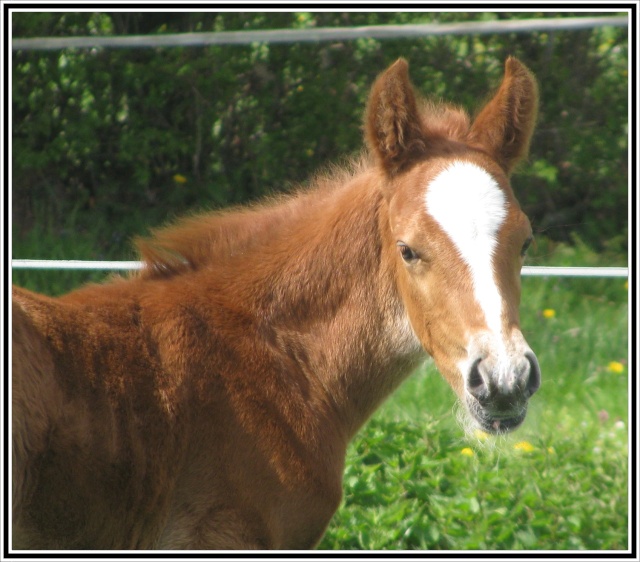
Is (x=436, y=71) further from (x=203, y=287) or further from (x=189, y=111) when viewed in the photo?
(x=203, y=287)

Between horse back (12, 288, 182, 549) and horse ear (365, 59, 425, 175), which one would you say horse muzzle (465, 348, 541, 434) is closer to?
horse ear (365, 59, 425, 175)

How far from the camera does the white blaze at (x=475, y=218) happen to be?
2506 mm

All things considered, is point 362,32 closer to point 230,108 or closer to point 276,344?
point 276,344

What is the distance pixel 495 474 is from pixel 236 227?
1.72 m

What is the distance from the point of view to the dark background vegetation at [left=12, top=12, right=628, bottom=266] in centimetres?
629

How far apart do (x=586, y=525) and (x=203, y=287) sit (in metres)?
2.02

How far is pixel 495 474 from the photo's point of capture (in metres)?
3.84

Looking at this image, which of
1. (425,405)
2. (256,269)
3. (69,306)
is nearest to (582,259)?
(425,405)

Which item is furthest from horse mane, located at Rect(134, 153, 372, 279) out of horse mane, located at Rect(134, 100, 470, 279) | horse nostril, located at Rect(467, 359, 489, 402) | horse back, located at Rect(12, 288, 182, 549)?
horse nostril, located at Rect(467, 359, 489, 402)

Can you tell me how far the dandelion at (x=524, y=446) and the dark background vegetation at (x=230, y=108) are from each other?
293 cm

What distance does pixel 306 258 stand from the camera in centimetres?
291

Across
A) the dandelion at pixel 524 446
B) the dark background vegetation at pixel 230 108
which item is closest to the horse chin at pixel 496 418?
the dandelion at pixel 524 446

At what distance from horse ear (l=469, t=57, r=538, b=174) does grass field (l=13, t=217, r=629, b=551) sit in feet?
2.75

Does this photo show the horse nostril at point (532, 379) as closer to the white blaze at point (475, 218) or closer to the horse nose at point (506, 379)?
the horse nose at point (506, 379)
